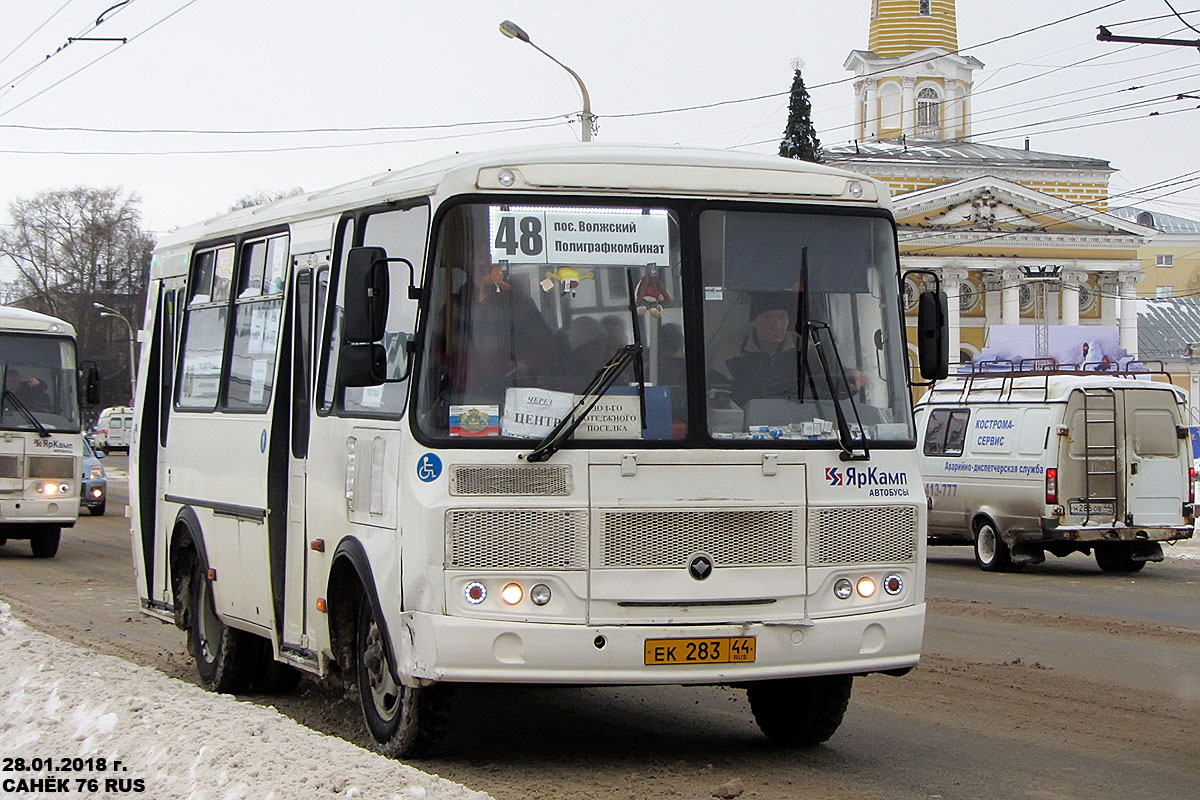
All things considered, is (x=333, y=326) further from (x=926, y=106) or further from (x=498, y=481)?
(x=926, y=106)

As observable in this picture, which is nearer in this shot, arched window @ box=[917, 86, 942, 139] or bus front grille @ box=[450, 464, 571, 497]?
bus front grille @ box=[450, 464, 571, 497]

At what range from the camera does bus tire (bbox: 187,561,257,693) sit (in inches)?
441

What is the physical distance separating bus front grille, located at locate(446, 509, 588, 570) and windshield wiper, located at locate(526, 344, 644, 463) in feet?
0.89

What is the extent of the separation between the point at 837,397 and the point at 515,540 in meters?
1.65

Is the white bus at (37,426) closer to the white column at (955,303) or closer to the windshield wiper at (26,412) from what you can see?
the windshield wiper at (26,412)

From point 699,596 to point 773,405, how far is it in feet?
3.18

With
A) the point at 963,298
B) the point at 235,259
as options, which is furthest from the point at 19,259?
the point at 235,259

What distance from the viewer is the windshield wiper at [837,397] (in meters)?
8.39

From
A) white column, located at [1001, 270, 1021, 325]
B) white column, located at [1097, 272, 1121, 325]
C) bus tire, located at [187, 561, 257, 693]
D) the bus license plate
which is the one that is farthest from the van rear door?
white column, located at [1097, 272, 1121, 325]

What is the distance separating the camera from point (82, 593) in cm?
1889

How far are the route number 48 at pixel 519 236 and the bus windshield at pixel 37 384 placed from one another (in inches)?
650

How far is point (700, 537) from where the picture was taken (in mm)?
8125

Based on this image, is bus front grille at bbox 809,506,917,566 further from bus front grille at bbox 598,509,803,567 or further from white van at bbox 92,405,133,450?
white van at bbox 92,405,133,450

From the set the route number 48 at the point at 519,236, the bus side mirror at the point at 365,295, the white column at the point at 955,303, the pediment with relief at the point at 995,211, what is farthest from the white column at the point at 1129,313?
the bus side mirror at the point at 365,295
